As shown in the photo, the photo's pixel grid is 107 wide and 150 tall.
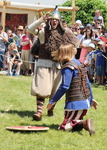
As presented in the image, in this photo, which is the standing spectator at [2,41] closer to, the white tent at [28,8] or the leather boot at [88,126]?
the white tent at [28,8]

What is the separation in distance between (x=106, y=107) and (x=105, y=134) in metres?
2.62

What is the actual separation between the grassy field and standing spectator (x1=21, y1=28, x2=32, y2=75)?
412cm

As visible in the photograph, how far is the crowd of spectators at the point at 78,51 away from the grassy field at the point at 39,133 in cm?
252

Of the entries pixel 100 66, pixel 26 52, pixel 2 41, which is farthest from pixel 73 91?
pixel 2 41

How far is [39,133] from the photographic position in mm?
6102

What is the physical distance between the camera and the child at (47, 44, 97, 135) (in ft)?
19.7

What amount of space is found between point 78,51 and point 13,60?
8.99 feet

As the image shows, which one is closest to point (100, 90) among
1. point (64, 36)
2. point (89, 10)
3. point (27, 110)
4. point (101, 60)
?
point (101, 60)

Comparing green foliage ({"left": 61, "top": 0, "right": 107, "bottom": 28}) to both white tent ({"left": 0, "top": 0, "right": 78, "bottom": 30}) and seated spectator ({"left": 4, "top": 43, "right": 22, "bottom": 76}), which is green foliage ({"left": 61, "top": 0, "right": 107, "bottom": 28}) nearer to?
white tent ({"left": 0, "top": 0, "right": 78, "bottom": 30})

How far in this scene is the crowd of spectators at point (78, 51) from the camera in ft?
41.3

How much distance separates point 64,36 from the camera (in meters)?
→ 6.96

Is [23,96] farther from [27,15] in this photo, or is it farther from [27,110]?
[27,15]

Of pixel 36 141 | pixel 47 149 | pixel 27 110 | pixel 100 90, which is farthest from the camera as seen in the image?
pixel 100 90

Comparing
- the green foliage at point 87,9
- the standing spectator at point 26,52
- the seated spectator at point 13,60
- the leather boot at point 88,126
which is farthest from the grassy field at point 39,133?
the green foliage at point 87,9
